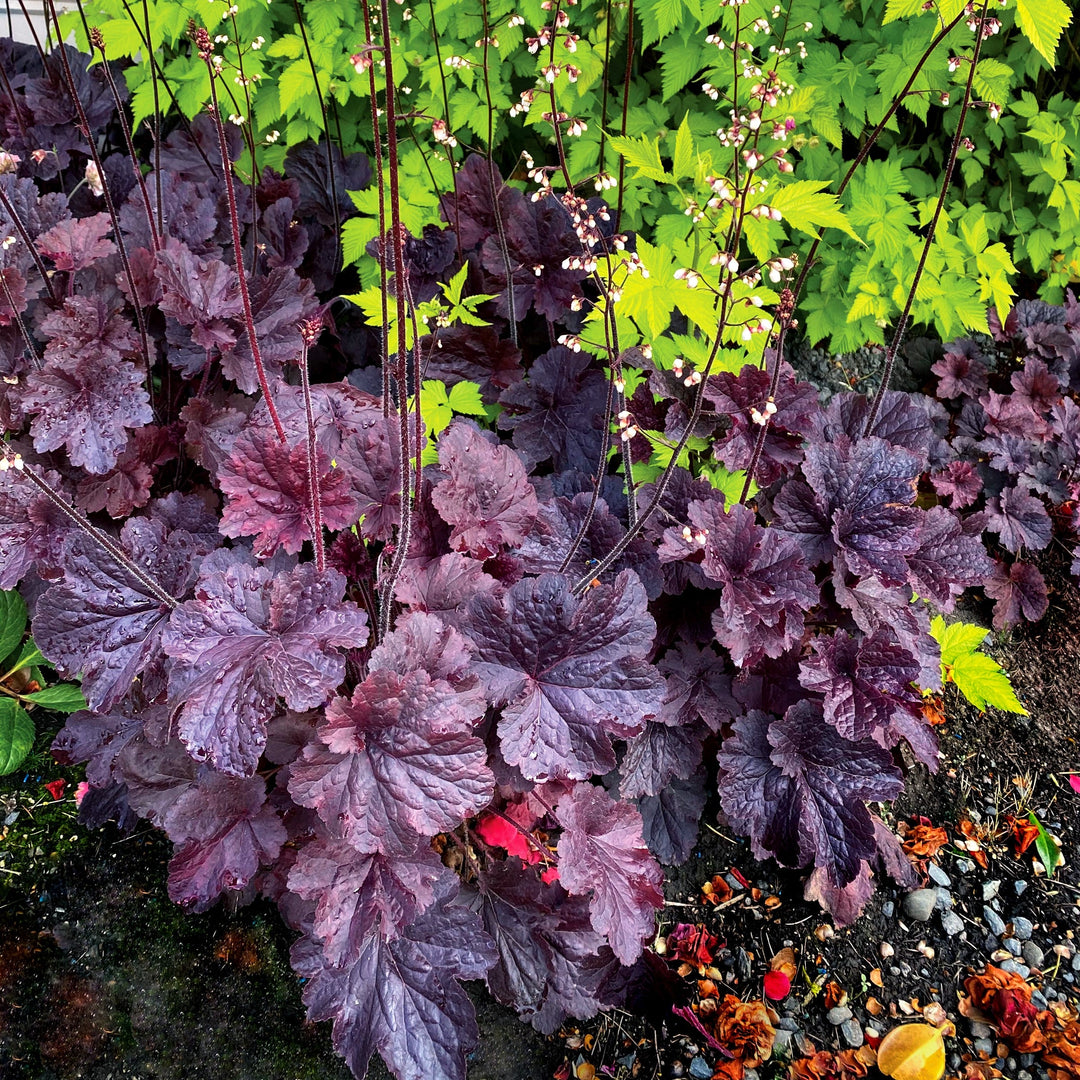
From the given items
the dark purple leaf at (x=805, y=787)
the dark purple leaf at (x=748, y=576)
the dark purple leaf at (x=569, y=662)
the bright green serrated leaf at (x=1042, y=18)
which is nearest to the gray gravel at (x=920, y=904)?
the dark purple leaf at (x=805, y=787)

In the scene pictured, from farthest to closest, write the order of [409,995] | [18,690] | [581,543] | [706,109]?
1. [706,109]
2. [18,690]
3. [581,543]
4. [409,995]

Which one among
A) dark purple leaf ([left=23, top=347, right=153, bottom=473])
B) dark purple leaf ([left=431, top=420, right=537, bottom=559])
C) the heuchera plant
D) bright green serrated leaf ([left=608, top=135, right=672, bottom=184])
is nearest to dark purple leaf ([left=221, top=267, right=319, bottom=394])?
the heuchera plant

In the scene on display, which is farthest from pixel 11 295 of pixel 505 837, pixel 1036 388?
pixel 1036 388

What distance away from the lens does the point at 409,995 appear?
152cm

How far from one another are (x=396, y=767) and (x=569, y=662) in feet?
1.22

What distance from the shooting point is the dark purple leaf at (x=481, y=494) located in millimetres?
1667

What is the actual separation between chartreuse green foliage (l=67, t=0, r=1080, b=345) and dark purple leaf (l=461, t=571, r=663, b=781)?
105 centimetres

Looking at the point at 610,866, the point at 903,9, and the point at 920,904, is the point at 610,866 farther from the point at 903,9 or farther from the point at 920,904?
the point at 903,9

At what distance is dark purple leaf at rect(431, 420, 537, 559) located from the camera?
1667 mm

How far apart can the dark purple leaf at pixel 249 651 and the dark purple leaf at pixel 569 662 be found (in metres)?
0.26

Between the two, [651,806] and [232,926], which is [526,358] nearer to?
[651,806]

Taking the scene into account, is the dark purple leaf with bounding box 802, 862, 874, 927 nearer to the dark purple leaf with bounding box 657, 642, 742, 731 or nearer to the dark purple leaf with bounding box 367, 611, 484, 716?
the dark purple leaf with bounding box 657, 642, 742, 731

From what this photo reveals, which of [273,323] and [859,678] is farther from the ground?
[273,323]

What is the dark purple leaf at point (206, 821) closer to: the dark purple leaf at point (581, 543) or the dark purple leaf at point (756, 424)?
the dark purple leaf at point (581, 543)
